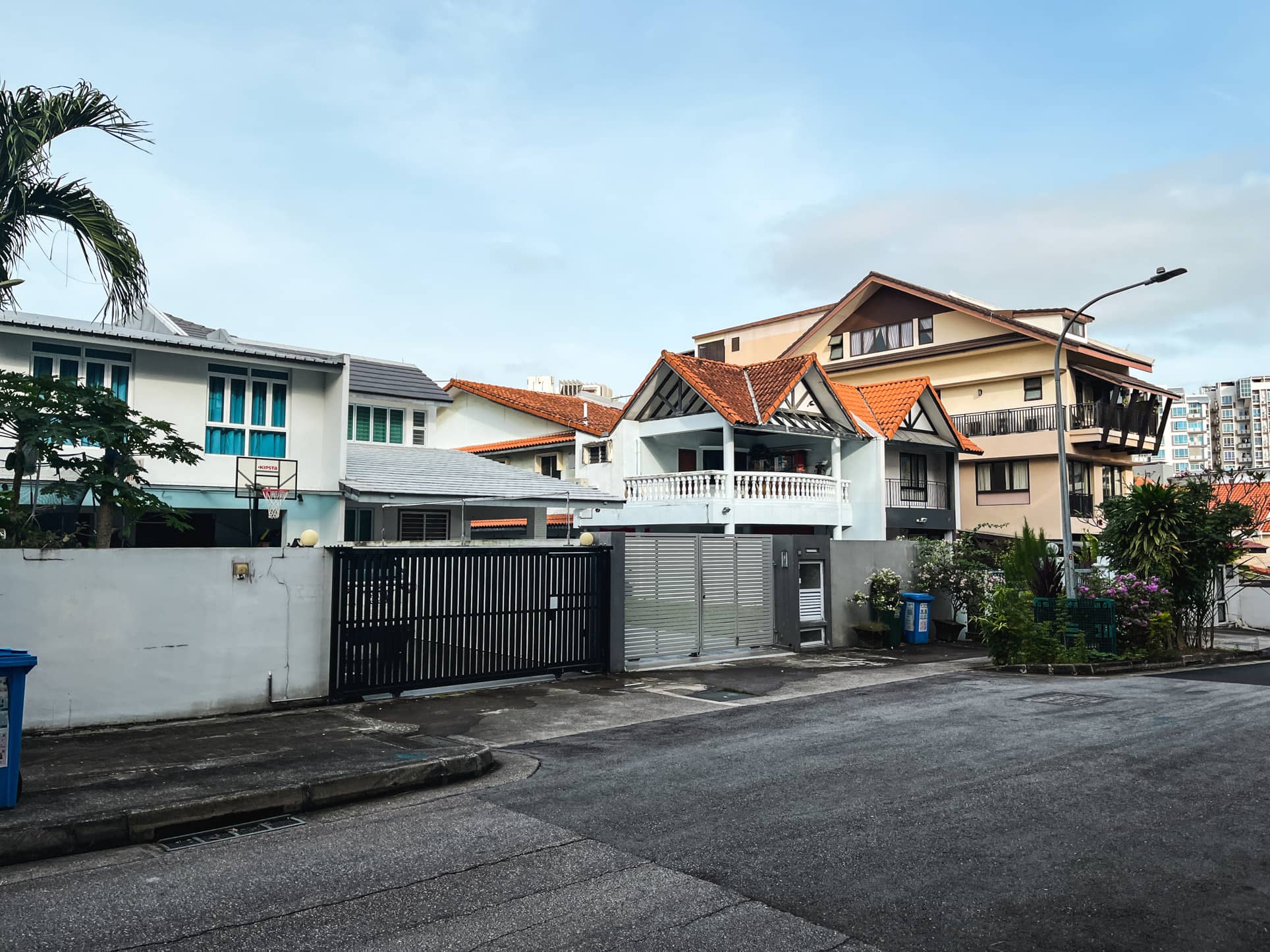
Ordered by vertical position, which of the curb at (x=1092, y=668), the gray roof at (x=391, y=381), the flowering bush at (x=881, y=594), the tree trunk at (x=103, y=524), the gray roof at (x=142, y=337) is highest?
the gray roof at (x=391, y=381)

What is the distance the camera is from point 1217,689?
14.1 metres

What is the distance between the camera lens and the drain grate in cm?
660

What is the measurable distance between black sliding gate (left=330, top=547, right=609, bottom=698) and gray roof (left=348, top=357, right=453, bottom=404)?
12.6 m

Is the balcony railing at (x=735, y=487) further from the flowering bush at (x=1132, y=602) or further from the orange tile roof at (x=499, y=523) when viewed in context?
the flowering bush at (x=1132, y=602)

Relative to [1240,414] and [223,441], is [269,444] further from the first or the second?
Answer: [1240,414]

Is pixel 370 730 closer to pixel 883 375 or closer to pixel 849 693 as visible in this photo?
pixel 849 693

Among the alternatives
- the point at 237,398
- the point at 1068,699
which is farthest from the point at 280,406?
the point at 1068,699

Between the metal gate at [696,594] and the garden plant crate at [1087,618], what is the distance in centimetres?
511

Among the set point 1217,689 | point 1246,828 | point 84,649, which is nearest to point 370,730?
point 84,649

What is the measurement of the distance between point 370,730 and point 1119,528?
53.5 ft

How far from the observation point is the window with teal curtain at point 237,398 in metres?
18.9

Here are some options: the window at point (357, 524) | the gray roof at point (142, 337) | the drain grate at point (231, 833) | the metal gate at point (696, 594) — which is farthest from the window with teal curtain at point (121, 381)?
the drain grate at point (231, 833)

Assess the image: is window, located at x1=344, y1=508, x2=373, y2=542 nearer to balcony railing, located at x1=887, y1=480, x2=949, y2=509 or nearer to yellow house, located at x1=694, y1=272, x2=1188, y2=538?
balcony railing, located at x1=887, y1=480, x2=949, y2=509

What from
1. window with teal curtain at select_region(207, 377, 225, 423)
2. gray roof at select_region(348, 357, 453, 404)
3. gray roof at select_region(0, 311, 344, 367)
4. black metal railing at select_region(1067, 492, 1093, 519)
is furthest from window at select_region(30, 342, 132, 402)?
black metal railing at select_region(1067, 492, 1093, 519)
